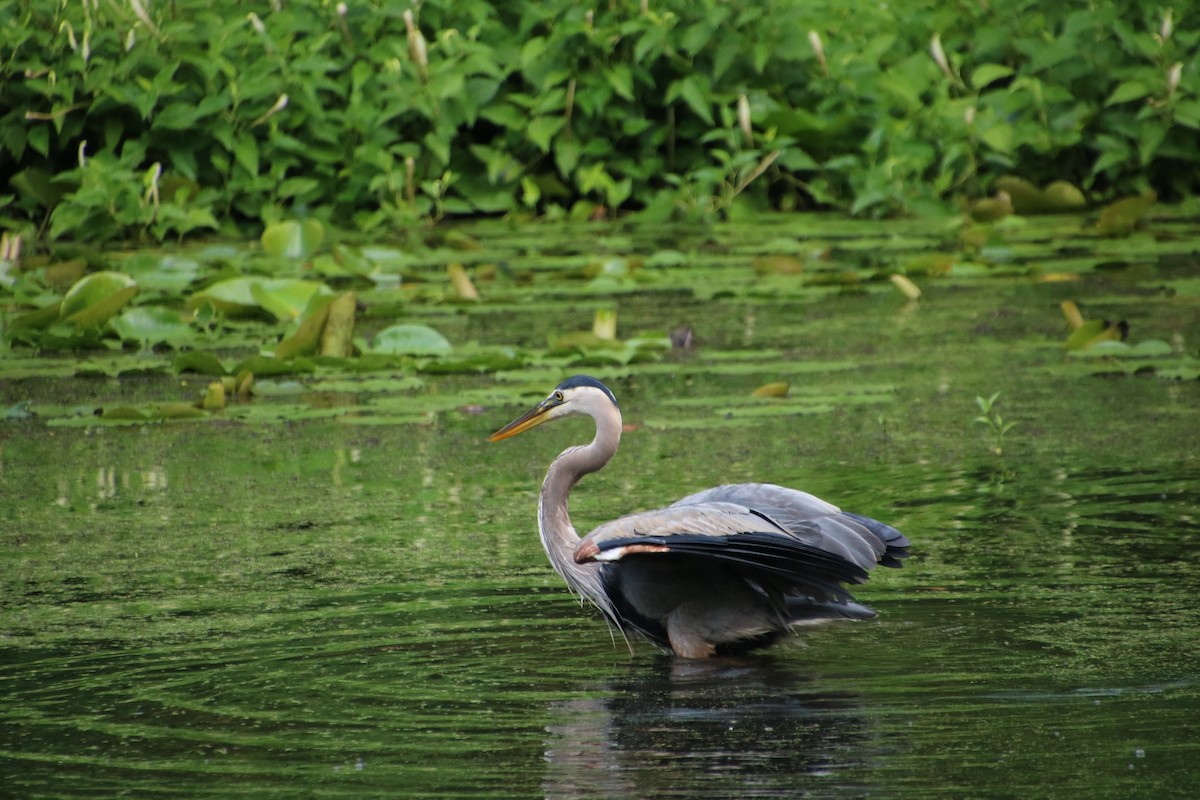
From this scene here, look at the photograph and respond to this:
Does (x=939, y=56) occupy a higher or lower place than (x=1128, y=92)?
higher

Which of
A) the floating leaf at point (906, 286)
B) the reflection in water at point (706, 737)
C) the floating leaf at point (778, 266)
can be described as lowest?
the reflection in water at point (706, 737)

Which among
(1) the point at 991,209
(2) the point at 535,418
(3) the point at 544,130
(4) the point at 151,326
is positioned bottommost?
(2) the point at 535,418

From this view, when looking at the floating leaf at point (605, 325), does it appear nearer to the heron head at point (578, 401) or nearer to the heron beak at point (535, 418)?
the heron beak at point (535, 418)

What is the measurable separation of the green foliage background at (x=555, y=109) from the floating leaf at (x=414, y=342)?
3.70 metres

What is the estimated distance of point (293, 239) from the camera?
419 inches

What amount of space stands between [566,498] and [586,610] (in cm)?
36

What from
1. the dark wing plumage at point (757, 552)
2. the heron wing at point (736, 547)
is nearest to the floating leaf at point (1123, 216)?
the heron wing at point (736, 547)

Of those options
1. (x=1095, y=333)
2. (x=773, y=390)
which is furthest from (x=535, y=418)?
(x=1095, y=333)

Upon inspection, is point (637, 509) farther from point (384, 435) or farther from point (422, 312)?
point (422, 312)

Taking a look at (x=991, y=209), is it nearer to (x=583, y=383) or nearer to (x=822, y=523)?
(x=583, y=383)

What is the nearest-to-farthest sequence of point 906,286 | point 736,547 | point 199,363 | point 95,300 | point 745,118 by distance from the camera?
point 736,547
point 199,363
point 95,300
point 906,286
point 745,118

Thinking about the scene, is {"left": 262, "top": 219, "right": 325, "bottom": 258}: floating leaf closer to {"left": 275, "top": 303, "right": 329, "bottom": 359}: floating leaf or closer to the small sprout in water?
{"left": 275, "top": 303, "right": 329, "bottom": 359}: floating leaf

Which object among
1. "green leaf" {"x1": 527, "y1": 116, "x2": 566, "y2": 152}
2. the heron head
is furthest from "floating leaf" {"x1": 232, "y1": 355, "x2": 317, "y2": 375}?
"green leaf" {"x1": 527, "y1": 116, "x2": 566, "y2": 152}

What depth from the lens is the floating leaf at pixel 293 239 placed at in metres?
10.6
